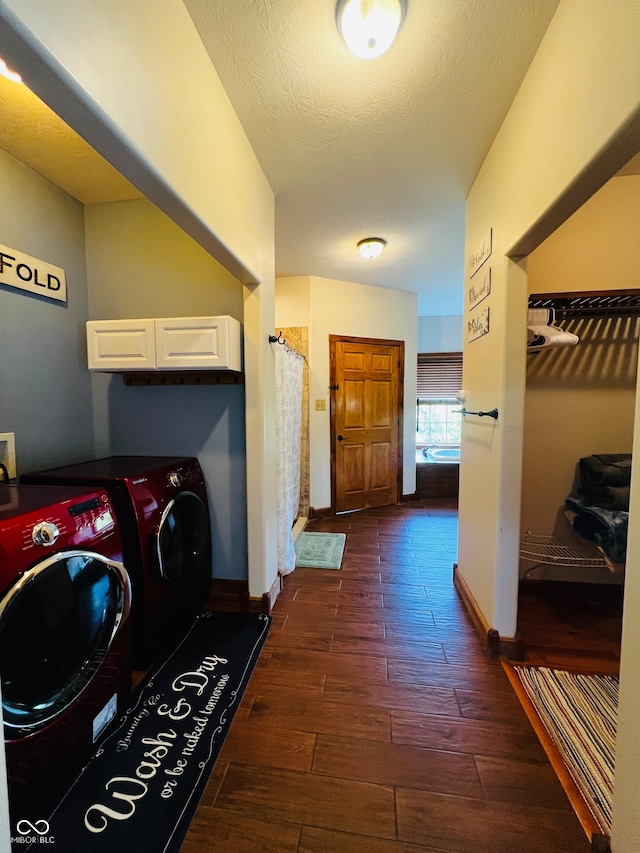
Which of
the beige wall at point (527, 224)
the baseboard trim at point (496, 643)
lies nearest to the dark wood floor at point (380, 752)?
the baseboard trim at point (496, 643)

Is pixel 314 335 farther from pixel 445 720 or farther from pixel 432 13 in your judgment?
pixel 445 720

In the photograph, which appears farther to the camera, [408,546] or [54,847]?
[408,546]

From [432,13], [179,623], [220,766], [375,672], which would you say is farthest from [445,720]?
[432,13]

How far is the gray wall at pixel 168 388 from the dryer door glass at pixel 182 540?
157mm

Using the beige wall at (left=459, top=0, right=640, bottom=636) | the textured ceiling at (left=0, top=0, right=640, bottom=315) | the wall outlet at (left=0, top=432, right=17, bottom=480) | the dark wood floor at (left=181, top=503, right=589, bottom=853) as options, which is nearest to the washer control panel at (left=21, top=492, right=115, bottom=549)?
the wall outlet at (left=0, top=432, right=17, bottom=480)

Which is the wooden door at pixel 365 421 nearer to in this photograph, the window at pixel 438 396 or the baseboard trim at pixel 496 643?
the window at pixel 438 396

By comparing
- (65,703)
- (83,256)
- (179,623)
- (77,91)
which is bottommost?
(179,623)

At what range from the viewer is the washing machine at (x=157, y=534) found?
4.72 ft

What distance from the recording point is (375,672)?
5.10 ft

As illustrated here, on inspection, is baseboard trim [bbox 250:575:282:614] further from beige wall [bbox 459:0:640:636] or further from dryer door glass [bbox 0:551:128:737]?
beige wall [bbox 459:0:640:636]

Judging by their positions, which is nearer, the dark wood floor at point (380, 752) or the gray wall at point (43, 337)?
the dark wood floor at point (380, 752)

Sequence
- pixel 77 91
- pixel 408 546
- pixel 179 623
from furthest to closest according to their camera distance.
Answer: pixel 408 546, pixel 179 623, pixel 77 91

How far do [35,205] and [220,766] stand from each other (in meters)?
2.58

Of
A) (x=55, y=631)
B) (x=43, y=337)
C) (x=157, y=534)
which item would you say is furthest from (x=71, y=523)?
(x=43, y=337)
